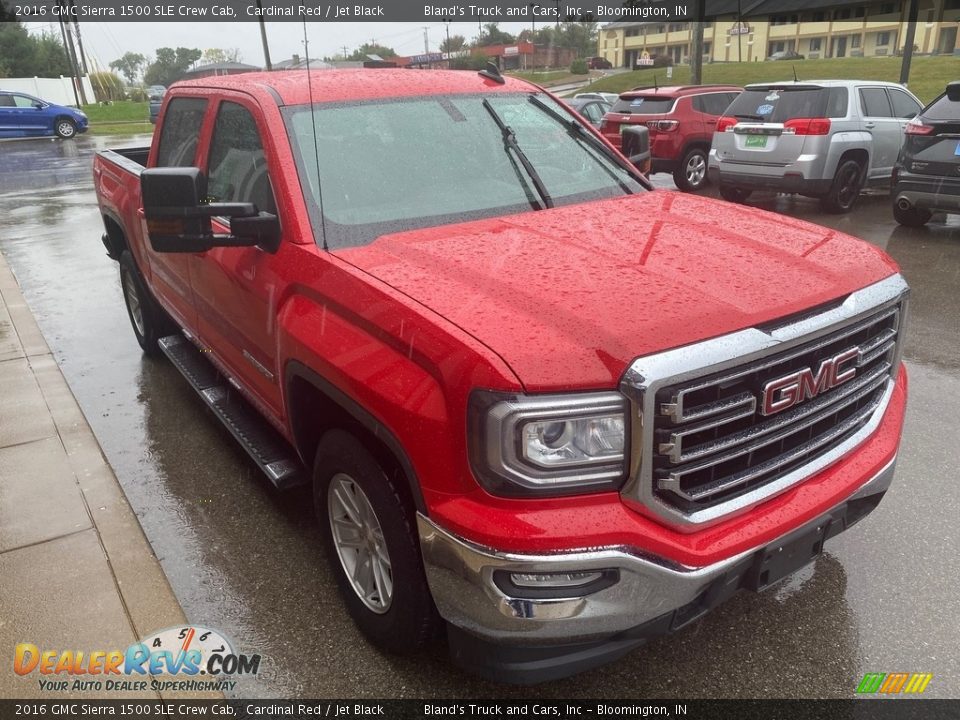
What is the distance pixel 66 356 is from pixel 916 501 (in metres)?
5.73

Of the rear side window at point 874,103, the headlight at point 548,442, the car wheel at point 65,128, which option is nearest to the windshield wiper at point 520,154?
the headlight at point 548,442

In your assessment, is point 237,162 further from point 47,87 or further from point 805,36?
point 805,36

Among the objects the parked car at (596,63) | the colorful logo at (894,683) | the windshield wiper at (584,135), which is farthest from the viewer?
the parked car at (596,63)

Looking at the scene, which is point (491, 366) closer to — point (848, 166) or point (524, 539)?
point (524, 539)

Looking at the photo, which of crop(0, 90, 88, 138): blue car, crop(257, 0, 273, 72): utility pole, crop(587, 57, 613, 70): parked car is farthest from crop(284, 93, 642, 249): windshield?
crop(0, 90, 88, 138): blue car

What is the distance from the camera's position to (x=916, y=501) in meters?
3.56

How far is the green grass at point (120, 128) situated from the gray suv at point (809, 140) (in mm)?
26792

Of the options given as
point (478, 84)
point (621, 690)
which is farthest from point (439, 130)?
point (621, 690)

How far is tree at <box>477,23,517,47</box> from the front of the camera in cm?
351

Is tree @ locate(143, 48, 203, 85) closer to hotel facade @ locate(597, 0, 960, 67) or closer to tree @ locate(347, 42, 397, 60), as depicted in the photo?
tree @ locate(347, 42, 397, 60)

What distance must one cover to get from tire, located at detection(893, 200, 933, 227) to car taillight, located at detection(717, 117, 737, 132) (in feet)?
8.39

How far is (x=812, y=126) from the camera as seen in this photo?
10055 millimetres

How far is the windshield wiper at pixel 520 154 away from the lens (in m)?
3.27

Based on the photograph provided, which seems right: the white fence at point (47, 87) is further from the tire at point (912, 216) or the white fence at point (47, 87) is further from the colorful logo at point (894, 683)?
the colorful logo at point (894, 683)
